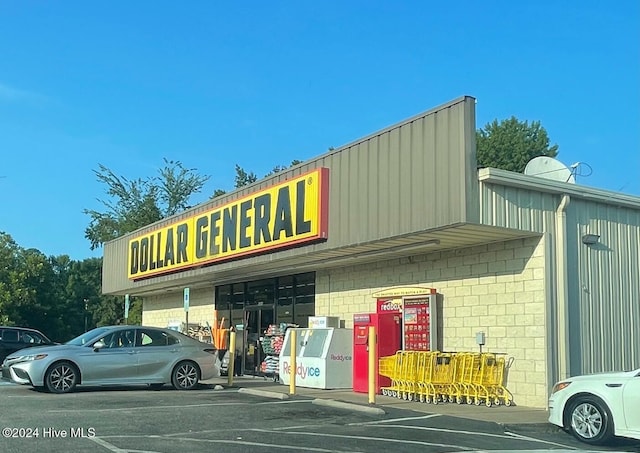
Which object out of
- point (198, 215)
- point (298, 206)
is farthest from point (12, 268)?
point (298, 206)

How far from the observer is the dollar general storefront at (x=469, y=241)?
1343 centimetres

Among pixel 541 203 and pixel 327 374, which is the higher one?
pixel 541 203

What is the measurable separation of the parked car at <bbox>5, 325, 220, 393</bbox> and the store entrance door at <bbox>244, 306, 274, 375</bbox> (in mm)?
4773

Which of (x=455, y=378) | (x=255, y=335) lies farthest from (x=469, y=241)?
(x=255, y=335)

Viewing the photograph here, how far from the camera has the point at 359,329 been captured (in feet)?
57.0

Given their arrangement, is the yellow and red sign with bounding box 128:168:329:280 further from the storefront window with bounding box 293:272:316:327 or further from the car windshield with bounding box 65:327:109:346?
the car windshield with bounding box 65:327:109:346

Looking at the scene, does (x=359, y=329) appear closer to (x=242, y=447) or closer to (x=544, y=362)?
(x=544, y=362)

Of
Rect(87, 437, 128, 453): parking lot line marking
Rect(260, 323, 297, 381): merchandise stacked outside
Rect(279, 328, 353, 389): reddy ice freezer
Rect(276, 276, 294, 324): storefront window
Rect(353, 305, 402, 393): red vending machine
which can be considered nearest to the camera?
Rect(87, 437, 128, 453): parking lot line marking

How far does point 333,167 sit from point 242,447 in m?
8.32

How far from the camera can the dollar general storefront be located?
44.1 ft

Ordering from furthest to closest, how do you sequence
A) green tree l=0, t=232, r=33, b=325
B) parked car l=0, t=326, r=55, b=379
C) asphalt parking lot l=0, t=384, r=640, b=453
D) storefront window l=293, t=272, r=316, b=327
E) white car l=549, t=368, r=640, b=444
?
green tree l=0, t=232, r=33, b=325, parked car l=0, t=326, r=55, b=379, storefront window l=293, t=272, r=316, b=327, white car l=549, t=368, r=640, b=444, asphalt parking lot l=0, t=384, r=640, b=453

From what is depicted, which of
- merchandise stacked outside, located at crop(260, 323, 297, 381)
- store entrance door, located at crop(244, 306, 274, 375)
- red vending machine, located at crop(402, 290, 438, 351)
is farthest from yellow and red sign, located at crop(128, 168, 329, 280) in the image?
merchandise stacked outside, located at crop(260, 323, 297, 381)

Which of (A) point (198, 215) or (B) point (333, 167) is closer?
(B) point (333, 167)

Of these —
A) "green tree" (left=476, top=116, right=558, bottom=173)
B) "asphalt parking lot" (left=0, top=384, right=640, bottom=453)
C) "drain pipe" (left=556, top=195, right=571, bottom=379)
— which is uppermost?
"green tree" (left=476, top=116, right=558, bottom=173)
